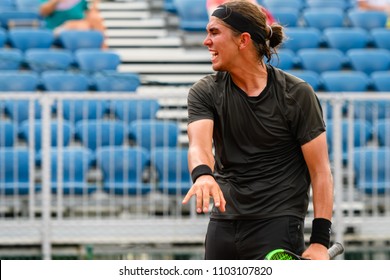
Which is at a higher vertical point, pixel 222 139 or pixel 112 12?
pixel 112 12

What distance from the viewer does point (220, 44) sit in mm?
5133

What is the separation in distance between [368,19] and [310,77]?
3.51 meters

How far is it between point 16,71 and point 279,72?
7.69 m

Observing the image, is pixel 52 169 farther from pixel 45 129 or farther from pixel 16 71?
pixel 16 71

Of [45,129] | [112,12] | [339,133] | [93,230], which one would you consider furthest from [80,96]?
[112,12]

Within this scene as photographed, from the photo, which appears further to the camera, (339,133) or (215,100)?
(339,133)

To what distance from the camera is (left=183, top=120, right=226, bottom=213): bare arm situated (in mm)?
4566

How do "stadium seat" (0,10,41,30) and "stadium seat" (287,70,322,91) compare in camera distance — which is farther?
"stadium seat" (0,10,41,30)

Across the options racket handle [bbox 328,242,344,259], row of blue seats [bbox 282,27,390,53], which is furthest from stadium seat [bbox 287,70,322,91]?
racket handle [bbox 328,242,344,259]

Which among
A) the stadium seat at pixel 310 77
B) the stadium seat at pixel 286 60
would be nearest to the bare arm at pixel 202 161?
the stadium seat at pixel 310 77

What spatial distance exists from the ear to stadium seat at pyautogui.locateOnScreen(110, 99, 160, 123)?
15.6 feet

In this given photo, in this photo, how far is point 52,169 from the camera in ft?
32.3

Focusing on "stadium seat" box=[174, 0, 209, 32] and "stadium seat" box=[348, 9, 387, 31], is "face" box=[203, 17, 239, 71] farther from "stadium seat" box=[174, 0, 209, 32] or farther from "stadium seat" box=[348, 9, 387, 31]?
"stadium seat" box=[348, 9, 387, 31]

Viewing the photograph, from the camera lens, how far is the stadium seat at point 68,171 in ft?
32.2
